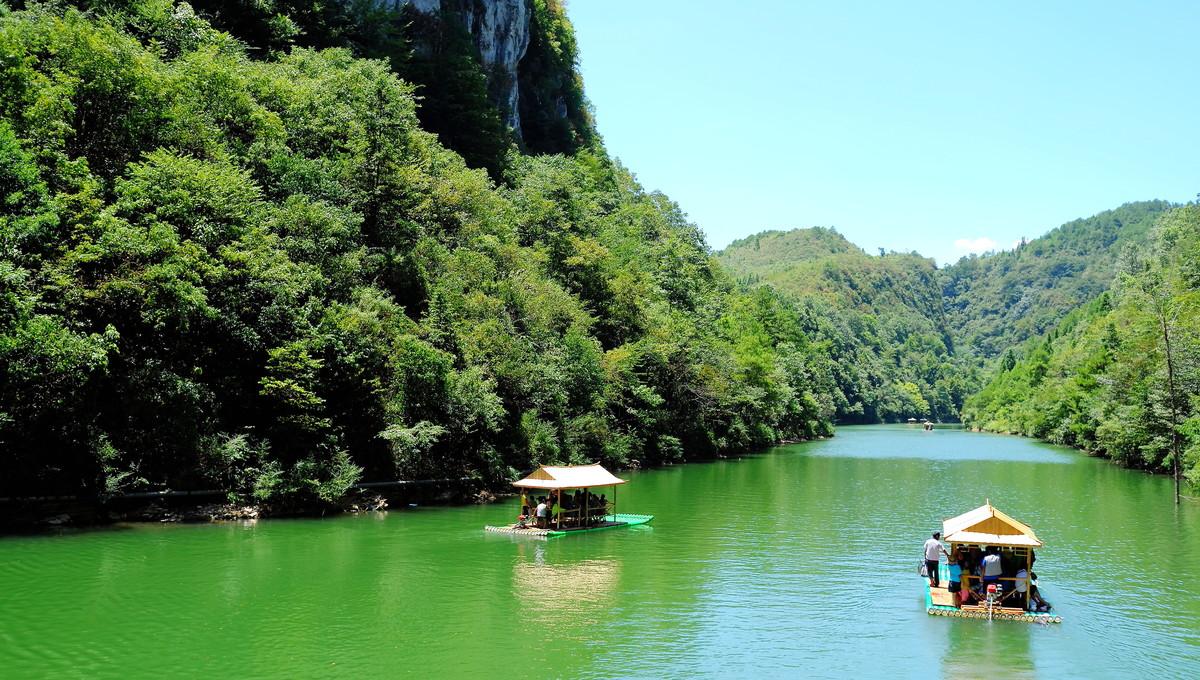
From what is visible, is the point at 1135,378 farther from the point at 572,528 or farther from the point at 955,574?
the point at 955,574

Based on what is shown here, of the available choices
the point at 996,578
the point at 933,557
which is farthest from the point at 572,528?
the point at 996,578

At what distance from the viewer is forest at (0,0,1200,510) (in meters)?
30.6

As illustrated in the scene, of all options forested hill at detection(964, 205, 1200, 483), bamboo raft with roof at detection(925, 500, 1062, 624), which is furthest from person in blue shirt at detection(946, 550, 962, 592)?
forested hill at detection(964, 205, 1200, 483)

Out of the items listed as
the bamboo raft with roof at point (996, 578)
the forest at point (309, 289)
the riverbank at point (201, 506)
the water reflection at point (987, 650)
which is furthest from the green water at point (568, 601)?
the forest at point (309, 289)

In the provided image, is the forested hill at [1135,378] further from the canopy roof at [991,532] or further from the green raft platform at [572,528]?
the canopy roof at [991,532]

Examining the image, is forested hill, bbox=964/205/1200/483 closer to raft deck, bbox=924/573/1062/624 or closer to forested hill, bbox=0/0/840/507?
raft deck, bbox=924/573/1062/624

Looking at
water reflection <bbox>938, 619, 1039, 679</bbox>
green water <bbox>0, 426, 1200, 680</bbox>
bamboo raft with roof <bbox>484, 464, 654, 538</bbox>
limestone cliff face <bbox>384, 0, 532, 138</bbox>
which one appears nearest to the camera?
water reflection <bbox>938, 619, 1039, 679</bbox>

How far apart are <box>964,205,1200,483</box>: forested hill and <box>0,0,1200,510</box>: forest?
409mm

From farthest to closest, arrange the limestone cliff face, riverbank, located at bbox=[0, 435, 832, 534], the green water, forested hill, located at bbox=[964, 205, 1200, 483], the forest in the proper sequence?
the limestone cliff face, forested hill, located at bbox=[964, 205, 1200, 483], the forest, riverbank, located at bbox=[0, 435, 832, 534], the green water

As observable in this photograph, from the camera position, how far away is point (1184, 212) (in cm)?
13375

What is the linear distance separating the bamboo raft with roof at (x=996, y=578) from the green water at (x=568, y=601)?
503 mm

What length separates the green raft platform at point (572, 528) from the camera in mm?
32562

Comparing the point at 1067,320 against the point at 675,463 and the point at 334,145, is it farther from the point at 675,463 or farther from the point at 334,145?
the point at 334,145

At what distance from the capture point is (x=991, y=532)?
22.0 meters
